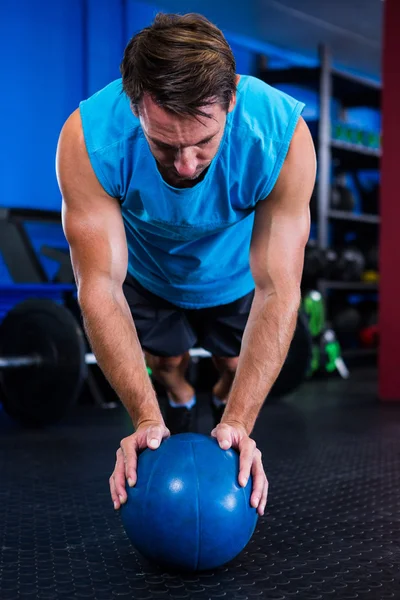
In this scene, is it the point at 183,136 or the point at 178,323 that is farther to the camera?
the point at 178,323

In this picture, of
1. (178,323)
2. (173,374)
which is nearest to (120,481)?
(178,323)

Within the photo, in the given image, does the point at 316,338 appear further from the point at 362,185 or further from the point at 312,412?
the point at 362,185

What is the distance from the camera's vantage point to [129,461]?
1.29 metres

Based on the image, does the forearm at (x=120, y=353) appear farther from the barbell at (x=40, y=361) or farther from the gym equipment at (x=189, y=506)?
the barbell at (x=40, y=361)

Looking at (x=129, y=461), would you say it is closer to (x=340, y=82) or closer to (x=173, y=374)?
(x=173, y=374)

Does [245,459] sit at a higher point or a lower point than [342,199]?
higher

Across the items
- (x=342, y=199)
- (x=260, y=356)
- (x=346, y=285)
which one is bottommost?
(x=346, y=285)

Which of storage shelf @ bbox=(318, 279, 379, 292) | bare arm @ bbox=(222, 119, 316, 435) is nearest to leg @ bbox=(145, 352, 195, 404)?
bare arm @ bbox=(222, 119, 316, 435)

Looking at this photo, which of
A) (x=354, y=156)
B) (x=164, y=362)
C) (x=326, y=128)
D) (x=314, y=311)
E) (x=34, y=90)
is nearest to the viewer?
(x=164, y=362)

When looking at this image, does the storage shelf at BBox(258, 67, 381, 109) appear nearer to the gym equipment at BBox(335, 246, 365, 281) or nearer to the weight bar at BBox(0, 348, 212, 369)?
the gym equipment at BBox(335, 246, 365, 281)

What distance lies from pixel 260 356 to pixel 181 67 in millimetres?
541

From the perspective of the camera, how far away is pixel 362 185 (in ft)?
20.3

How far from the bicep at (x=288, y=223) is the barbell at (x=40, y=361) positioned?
5.00ft

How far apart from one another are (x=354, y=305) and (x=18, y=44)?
3.18 m
